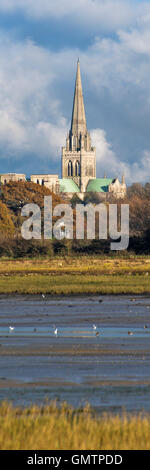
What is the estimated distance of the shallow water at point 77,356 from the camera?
1633cm

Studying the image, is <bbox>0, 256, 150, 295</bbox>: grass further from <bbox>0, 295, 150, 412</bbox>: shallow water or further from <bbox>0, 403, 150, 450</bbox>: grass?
<bbox>0, 403, 150, 450</bbox>: grass

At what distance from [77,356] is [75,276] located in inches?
1273

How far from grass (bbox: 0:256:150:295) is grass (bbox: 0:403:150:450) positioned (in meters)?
28.4

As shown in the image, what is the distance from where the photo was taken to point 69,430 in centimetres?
1245

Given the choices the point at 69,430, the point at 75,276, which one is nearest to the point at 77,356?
the point at 69,430

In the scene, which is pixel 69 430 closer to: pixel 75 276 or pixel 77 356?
pixel 77 356

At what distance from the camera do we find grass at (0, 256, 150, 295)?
143 feet

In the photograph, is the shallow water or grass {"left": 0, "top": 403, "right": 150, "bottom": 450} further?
the shallow water

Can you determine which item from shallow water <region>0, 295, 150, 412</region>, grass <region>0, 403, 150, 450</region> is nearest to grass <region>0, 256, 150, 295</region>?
shallow water <region>0, 295, 150, 412</region>

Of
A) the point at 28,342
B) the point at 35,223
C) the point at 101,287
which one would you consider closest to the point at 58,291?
the point at 101,287

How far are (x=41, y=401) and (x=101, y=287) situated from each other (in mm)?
28702

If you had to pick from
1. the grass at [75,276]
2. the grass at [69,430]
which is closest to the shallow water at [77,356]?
the grass at [69,430]
